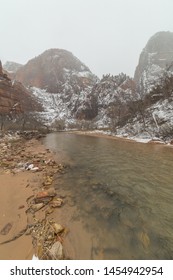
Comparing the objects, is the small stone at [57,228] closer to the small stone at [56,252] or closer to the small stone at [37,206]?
the small stone at [56,252]

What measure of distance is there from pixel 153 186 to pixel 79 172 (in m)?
4.31

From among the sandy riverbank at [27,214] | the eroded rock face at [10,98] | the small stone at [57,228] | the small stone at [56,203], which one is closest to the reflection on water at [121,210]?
the small stone at [56,203]

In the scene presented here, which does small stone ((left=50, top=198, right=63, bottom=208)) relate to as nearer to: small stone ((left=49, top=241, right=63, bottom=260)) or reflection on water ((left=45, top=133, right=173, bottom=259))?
reflection on water ((left=45, top=133, right=173, bottom=259))

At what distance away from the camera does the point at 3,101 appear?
73.4 m

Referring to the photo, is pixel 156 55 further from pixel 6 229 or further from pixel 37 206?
pixel 6 229

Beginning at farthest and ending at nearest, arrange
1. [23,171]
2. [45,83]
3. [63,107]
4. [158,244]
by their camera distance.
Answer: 1. [45,83]
2. [63,107]
3. [23,171]
4. [158,244]

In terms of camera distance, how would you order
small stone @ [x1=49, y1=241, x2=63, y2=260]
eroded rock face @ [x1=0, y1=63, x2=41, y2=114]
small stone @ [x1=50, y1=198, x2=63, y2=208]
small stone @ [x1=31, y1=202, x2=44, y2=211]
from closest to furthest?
small stone @ [x1=49, y1=241, x2=63, y2=260] < small stone @ [x1=31, y1=202, x2=44, y2=211] < small stone @ [x1=50, y1=198, x2=63, y2=208] < eroded rock face @ [x1=0, y1=63, x2=41, y2=114]

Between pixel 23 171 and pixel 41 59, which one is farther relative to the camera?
pixel 41 59

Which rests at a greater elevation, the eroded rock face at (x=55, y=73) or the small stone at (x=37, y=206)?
the eroded rock face at (x=55, y=73)

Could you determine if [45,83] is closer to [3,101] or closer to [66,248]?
[3,101]

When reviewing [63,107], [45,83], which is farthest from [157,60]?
[45,83]

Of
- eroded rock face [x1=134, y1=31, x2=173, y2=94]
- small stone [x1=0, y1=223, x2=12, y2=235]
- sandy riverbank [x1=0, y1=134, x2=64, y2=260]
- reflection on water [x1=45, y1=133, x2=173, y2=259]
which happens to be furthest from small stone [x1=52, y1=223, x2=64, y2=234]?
eroded rock face [x1=134, y1=31, x2=173, y2=94]

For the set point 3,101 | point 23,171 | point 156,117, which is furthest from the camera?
point 3,101

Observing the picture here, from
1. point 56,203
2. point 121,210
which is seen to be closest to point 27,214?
point 56,203
